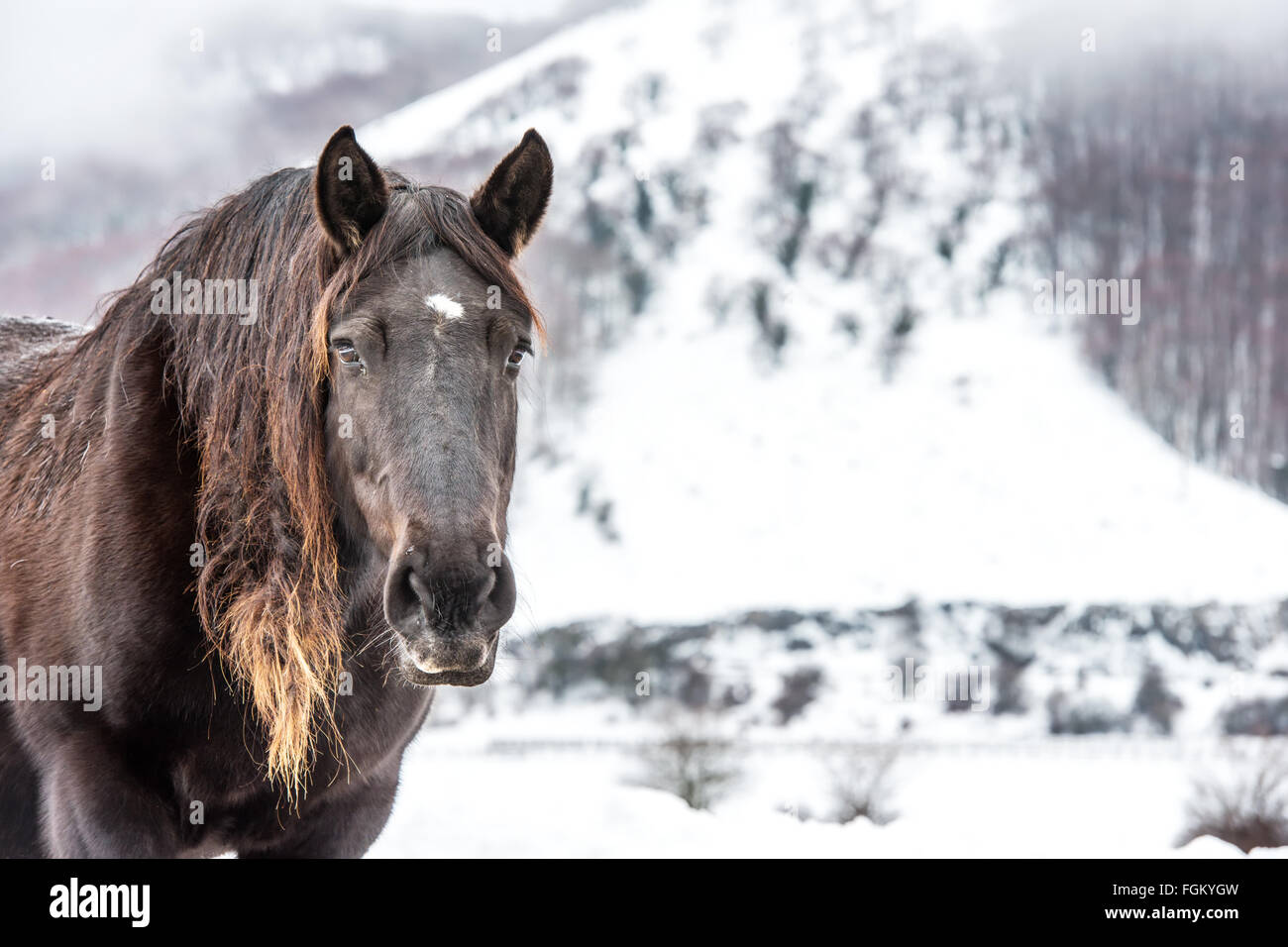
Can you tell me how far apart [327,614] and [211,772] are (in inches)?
21.3

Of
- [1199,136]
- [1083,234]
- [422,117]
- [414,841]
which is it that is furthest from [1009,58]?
[414,841]

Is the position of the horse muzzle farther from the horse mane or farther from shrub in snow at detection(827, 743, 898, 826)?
shrub in snow at detection(827, 743, 898, 826)

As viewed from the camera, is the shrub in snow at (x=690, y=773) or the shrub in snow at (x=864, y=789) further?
the shrub in snow at (x=690, y=773)

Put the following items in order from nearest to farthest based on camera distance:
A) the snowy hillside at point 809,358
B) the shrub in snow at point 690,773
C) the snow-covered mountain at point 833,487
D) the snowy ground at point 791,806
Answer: the snowy ground at point 791,806 < the shrub in snow at point 690,773 < the snow-covered mountain at point 833,487 < the snowy hillside at point 809,358

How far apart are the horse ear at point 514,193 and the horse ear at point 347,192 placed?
326mm

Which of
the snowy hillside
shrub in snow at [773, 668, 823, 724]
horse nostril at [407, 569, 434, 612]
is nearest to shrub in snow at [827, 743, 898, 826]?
horse nostril at [407, 569, 434, 612]

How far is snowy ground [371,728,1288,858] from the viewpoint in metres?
6.98

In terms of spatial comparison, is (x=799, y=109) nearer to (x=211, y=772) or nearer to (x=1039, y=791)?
(x=1039, y=791)

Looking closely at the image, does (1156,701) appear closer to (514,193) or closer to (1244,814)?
(1244,814)

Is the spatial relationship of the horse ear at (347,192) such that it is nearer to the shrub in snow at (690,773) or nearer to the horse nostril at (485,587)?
the horse nostril at (485,587)

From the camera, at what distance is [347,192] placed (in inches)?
114

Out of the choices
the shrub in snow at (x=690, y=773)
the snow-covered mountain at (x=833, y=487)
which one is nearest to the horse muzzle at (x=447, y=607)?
the snow-covered mountain at (x=833, y=487)

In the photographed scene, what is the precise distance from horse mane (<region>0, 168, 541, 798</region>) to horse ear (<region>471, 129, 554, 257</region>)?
0.13 meters

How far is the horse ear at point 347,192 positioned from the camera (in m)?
2.80
